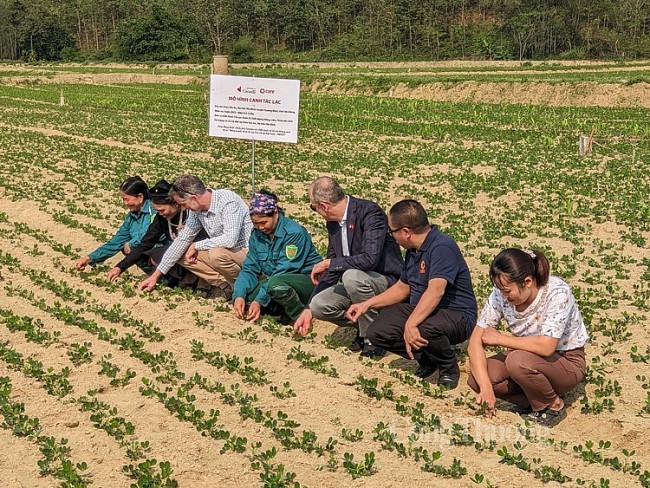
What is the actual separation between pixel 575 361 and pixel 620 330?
70.5 inches

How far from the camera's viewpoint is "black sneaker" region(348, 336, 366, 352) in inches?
280

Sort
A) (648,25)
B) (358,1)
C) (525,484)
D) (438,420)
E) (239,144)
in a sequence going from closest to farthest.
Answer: (525,484), (438,420), (239,144), (648,25), (358,1)

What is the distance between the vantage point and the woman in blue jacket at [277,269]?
7352mm

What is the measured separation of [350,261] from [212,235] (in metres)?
1.91

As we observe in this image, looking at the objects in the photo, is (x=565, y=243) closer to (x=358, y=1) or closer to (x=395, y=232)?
(x=395, y=232)

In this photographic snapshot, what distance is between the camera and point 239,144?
22.1 metres

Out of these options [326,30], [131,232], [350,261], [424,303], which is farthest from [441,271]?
[326,30]

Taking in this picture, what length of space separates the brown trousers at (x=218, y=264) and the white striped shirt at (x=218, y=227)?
0.22ft

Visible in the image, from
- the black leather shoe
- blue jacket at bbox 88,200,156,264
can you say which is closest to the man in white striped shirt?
blue jacket at bbox 88,200,156,264

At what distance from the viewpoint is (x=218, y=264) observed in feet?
26.5

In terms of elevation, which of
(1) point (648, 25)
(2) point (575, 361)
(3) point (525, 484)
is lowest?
(3) point (525, 484)

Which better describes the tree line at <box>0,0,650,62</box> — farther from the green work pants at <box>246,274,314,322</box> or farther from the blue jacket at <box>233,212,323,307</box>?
the green work pants at <box>246,274,314,322</box>

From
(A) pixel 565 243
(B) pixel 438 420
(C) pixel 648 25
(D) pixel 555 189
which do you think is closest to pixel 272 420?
(B) pixel 438 420

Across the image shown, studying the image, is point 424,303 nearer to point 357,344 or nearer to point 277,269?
point 357,344
